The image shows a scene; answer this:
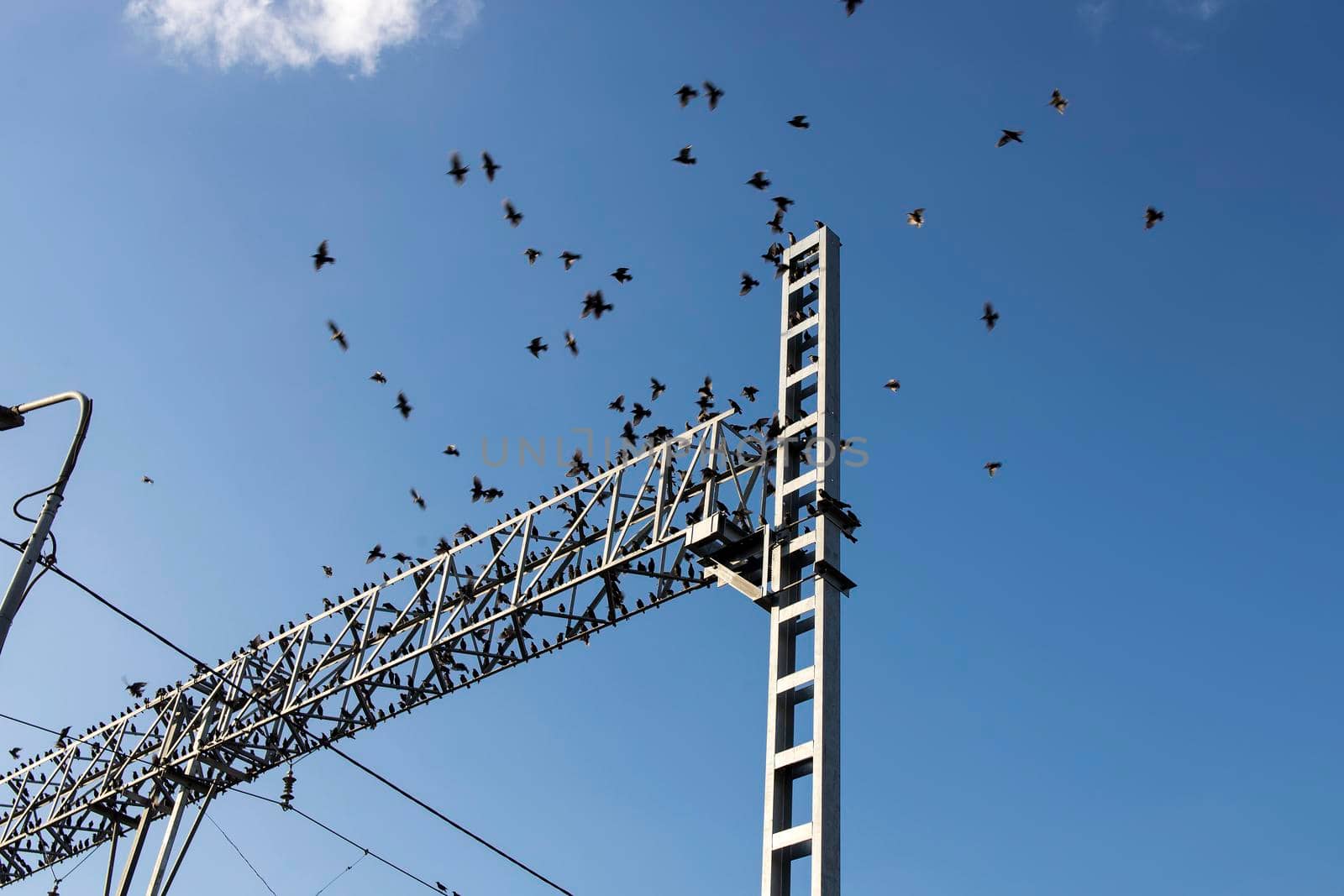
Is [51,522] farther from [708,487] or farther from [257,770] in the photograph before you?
[257,770]

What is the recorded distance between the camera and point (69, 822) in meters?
24.4

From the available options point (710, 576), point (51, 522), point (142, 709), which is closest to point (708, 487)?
point (710, 576)

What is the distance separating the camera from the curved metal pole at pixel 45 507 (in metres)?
11.1

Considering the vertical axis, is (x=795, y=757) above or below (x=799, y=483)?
below

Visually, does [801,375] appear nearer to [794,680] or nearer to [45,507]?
[794,680]

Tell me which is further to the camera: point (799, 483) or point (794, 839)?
point (799, 483)

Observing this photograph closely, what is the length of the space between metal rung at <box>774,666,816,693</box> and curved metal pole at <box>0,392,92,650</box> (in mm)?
6953

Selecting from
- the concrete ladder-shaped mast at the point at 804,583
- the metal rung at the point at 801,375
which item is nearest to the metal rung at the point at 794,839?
the concrete ladder-shaped mast at the point at 804,583

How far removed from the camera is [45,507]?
11656 mm

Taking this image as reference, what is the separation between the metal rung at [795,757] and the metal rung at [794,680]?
0.65m

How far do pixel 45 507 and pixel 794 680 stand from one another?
281 inches

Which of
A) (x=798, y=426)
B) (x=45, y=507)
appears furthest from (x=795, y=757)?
(x=45, y=507)

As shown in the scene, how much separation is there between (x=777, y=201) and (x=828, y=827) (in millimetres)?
10504

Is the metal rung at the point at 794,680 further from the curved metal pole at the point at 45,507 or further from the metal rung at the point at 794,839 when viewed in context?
the curved metal pole at the point at 45,507
